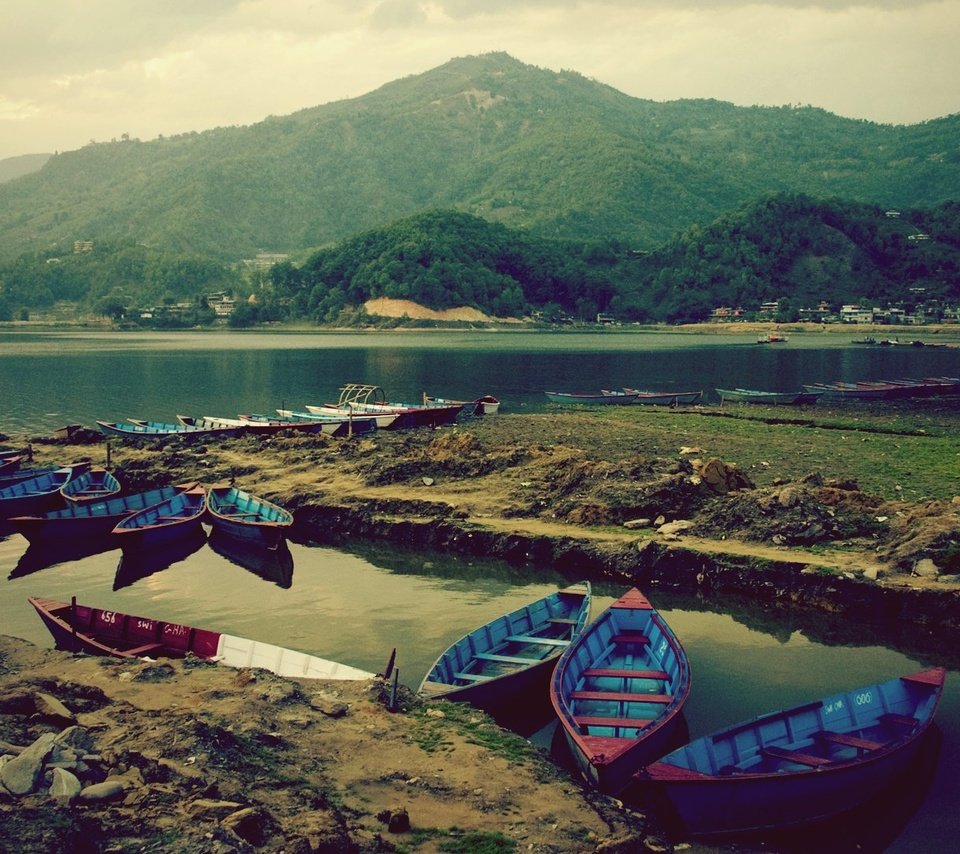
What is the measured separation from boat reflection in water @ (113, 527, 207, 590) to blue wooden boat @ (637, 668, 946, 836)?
16946 mm

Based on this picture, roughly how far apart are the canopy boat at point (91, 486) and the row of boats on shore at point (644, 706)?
13.0 metres

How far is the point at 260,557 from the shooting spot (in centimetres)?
2583

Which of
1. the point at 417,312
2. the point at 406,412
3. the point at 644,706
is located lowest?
the point at 644,706

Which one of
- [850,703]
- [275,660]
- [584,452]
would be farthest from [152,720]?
[584,452]

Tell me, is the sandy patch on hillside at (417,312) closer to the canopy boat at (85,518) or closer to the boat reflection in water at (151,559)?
the canopy boat at (85,518)

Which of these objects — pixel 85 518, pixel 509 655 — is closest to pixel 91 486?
pixel 85 518

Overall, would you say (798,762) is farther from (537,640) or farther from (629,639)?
(537,640)

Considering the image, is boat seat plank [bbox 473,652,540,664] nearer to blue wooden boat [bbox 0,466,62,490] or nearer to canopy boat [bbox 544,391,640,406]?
blue wooden boat [bbox 0,466,62,490]

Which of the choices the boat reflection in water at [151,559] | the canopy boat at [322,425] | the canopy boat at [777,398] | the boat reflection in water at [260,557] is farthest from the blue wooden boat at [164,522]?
the canopy boat at [777,398]

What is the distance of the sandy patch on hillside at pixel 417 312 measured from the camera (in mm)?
180800

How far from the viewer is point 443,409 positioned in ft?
159

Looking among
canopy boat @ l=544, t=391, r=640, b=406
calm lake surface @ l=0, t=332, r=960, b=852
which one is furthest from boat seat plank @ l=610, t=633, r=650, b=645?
canopy boat @ l=544, t=391, r=640, b=406

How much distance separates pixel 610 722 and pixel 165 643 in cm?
837

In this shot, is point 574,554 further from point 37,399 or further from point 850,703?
point 37,399
